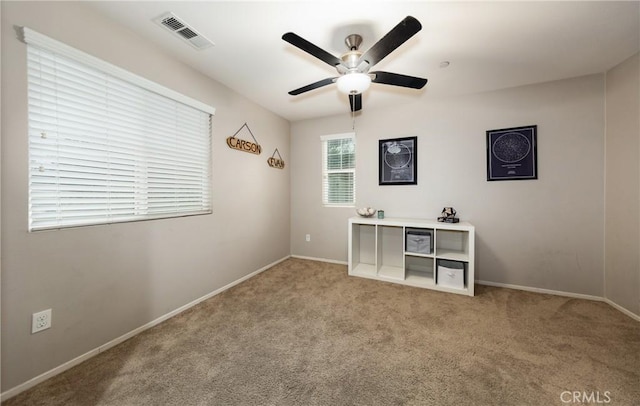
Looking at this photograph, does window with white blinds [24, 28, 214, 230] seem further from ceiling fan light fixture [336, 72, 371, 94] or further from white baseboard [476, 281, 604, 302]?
white baseboard [476, 281, 604, 302]

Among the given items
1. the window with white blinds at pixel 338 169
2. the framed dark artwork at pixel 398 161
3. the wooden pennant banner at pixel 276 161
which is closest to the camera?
the framed dark artwork at pixel 398 161

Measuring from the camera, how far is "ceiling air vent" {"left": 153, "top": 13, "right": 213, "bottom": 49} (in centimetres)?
170

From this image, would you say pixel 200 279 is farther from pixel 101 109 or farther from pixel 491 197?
pixel 491 197

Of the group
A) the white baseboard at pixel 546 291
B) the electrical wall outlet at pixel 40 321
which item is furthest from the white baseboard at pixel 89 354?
the white baseboard at pixel 546 291

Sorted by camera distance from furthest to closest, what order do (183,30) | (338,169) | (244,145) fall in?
(338,169)
(244,145)
(183,30)

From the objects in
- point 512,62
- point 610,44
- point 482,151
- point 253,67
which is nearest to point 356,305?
point 482,151

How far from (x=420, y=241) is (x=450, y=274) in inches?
19.5

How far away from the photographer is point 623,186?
2215 mm

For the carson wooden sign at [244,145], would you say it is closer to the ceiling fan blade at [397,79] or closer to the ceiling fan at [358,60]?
the ceiling fan at [358,60]

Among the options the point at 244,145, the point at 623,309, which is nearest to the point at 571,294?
the point at 623,309

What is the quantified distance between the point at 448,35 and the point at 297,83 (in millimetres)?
1541

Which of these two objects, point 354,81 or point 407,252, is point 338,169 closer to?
point 407,252

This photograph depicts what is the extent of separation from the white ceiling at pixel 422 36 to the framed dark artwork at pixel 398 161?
822 mm

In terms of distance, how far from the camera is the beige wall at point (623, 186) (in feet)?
6.87
